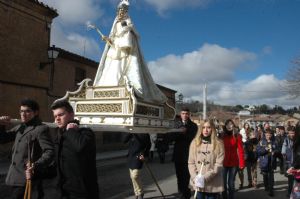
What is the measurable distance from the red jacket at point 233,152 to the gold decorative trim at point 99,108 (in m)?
3.52

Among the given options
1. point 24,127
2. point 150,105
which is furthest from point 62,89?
point 24,127

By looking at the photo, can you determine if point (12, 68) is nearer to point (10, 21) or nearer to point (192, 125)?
point (10, 21)

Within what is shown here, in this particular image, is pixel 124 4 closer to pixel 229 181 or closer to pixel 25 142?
pixel 25 142

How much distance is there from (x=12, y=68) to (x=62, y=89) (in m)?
3.94

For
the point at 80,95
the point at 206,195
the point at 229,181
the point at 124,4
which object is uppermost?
the point at 124,4

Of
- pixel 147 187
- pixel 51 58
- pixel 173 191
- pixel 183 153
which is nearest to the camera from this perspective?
pixel 183 153

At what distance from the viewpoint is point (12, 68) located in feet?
50.0

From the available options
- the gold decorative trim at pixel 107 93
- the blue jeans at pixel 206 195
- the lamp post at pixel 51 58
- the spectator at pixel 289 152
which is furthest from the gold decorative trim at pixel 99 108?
the lamp post at pixel 51 58

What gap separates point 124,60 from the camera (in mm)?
6930

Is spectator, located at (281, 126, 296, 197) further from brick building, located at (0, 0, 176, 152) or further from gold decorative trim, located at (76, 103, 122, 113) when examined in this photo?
brick building, located at (0, 0, 176, 152)

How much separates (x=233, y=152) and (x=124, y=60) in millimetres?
3342

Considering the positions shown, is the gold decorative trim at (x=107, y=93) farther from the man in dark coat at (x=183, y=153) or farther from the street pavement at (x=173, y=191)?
the street pavement at (x=173, y=191)

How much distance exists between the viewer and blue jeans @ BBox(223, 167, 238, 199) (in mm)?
8109

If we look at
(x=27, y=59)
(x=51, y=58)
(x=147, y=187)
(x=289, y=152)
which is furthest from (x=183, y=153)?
(x=27, y=59)
